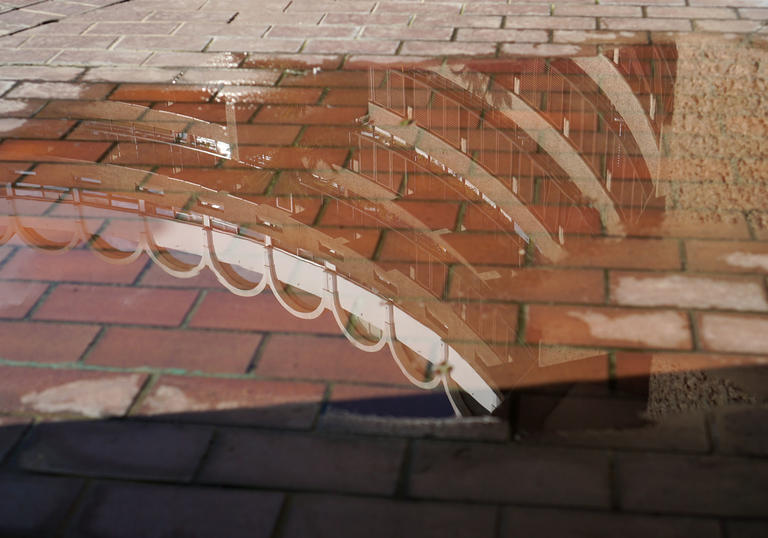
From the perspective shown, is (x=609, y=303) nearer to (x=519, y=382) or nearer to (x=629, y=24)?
(x=519, y=382)

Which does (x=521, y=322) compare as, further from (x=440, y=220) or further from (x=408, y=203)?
(x=408, y=203)

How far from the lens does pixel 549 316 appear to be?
256 centimetres

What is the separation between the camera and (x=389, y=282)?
2744mm

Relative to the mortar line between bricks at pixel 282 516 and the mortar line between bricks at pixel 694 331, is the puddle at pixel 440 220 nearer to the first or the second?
the mortar line between bricks at pixel 694 331

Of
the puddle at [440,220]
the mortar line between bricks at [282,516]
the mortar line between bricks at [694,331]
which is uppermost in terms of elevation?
the puddle at [440,220]

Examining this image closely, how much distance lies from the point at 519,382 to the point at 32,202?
6.27ft

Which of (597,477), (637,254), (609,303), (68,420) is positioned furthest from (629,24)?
(68,420)

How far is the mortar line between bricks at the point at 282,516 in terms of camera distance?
6.04ft

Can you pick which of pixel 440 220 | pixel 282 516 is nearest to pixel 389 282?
pixel 440 220

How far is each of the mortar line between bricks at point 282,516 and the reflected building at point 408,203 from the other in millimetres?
493

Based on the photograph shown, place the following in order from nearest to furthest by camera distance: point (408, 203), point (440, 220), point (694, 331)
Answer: point (694, 331) → point (440, 220) → point (408, 203)

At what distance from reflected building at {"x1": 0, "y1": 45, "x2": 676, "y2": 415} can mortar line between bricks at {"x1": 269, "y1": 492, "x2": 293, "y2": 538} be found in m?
0.49

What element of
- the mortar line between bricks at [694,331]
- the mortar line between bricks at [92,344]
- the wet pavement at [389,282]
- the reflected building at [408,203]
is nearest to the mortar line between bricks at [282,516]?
the wet pavement at [389,282]

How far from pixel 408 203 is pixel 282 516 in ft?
4.91
